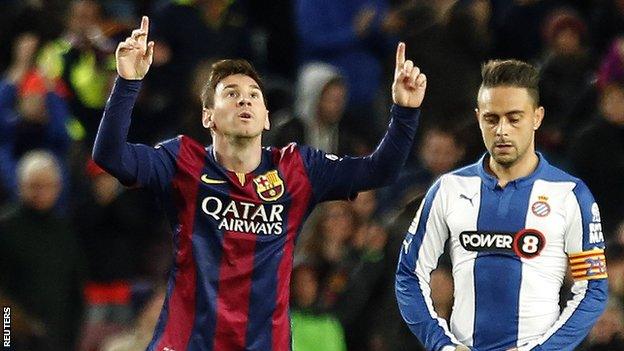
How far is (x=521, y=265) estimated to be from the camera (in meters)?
7.24

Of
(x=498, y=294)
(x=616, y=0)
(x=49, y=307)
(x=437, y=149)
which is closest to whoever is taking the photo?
(x=498, y=294)

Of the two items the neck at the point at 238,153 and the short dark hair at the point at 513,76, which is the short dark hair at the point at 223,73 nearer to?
the neck at the point at 238,153

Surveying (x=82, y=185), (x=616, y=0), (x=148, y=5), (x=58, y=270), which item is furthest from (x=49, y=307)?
(x=616, y=0)

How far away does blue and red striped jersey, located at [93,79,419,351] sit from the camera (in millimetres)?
7289

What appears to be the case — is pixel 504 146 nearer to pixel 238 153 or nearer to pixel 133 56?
pixel 238 153

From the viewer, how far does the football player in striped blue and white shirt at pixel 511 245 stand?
A: 23.7 ft

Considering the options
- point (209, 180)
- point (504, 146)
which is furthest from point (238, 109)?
point (504, 146)

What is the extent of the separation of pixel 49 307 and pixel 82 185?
4.61 feet

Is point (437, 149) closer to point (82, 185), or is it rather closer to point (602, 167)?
point (602, 167)

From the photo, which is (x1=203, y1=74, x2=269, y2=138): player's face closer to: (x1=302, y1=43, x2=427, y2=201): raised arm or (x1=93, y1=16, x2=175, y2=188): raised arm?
(x1=302, y1=43, x2=427, y2=201): raised arm

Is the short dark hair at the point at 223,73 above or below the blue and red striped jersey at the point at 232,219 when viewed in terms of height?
above

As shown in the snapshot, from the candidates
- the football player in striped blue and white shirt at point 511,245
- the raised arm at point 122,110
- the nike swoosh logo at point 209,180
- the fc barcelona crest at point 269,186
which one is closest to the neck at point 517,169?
the football player in striped blue and white shirt at point 511,245

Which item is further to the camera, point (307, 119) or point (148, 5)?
point (148, 5)

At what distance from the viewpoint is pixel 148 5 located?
13688 millimetres
